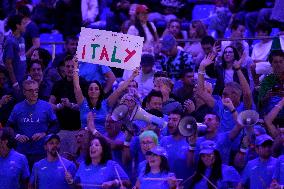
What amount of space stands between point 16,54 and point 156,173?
385cm

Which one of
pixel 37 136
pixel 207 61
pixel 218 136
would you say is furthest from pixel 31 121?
pixel 218 136

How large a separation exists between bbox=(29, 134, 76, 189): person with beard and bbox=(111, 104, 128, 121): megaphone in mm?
713

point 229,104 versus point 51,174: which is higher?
point 229,104

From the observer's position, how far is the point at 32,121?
14102 millimetres

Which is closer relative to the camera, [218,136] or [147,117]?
[218,136]

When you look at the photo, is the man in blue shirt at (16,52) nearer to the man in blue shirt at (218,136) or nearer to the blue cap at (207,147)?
the man in blue shirt at (218,136)

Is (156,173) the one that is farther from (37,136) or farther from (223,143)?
(37,136)

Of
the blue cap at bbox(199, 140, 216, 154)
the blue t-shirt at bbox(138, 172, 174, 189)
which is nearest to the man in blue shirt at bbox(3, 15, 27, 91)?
the blue t-shirt at bbox(138, 172, 174, 189)

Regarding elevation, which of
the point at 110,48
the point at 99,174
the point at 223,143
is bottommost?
the point at 99,174

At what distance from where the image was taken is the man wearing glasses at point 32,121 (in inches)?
554

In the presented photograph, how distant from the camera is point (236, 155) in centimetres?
1306

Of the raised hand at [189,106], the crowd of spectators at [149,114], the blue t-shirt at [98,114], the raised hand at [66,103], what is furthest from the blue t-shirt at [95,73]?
the raised hand at [189,106]

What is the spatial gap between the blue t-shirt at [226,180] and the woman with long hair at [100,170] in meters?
0.85

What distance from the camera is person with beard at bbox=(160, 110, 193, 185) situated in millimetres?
13094
